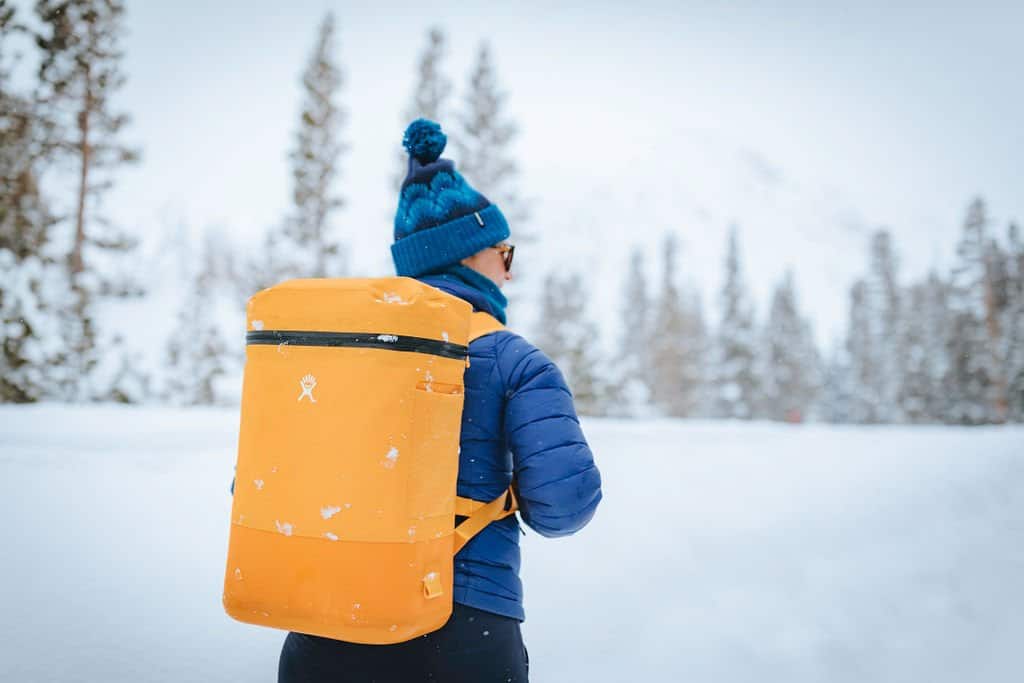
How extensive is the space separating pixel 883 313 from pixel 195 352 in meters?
47.1

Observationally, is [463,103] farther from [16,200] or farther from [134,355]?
[16,200]

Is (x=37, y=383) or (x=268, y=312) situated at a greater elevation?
(x=268, y=312)

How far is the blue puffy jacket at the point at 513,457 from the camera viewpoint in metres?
1.70

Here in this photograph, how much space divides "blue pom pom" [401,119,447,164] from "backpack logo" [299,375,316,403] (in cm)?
89

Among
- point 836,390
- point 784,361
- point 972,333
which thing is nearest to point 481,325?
point 972,333

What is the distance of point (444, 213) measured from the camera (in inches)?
76.6

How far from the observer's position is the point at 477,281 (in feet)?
6.54

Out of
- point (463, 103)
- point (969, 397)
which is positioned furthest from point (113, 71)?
point (969, 397)

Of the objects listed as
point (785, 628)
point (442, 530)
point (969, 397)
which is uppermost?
point (442, 530)

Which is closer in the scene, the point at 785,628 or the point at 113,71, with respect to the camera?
the point at 785,628

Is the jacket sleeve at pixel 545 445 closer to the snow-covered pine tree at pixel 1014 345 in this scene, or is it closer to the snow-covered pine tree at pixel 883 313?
the snow-covered pine tree at pixel 1014 345

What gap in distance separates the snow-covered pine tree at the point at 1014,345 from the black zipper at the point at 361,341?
143ft

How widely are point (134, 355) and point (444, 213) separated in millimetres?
17683

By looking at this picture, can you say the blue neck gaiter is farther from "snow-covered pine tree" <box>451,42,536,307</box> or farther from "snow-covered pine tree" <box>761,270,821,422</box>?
"snow-covered pine tree" <box>761,270,821,422</box>
